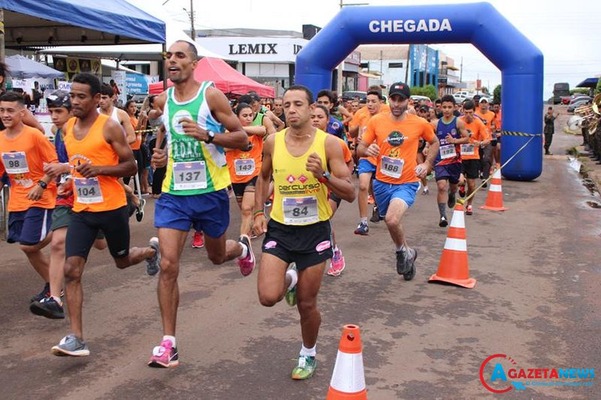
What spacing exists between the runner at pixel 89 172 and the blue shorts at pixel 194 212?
390mm

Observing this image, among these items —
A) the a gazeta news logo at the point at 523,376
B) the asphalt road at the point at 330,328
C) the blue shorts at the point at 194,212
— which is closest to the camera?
the asphalt road at the point at 330,328

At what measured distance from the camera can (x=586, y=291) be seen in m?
6.73

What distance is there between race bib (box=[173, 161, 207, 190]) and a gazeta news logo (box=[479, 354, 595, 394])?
224 centimetres

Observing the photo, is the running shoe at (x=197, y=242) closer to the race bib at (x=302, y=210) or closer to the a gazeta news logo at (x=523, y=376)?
the race bib at (x=302, y=210)

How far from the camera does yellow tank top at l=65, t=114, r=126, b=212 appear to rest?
15.3ft

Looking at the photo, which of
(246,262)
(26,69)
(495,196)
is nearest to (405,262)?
(246,262)

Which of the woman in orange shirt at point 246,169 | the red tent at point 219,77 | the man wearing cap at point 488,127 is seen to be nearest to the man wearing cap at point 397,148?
the woman in orange shirt at point 246,169

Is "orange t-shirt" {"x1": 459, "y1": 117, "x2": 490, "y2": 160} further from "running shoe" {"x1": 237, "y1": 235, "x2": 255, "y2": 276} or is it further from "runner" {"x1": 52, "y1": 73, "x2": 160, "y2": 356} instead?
"runner" {"x1": 52, "y1": 73, "x2": 160, "y2": 356}

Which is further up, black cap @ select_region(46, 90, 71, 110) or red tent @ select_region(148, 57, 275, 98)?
red tent @ select_region(148, 57, 275, 98)

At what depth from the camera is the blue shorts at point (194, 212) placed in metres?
4.52

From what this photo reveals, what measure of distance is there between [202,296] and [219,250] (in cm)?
158

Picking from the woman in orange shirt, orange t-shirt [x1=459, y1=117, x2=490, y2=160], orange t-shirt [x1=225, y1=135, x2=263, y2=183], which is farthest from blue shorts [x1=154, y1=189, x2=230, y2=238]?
orange t-shirt [x1=459, y1=117, x2=490, y2=160]

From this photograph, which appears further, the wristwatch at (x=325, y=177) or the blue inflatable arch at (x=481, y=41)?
the blue inflatable arch at (x=481, y=41)

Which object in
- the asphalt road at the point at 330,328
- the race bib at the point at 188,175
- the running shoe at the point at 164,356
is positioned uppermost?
the race bib at the point at 188,175
